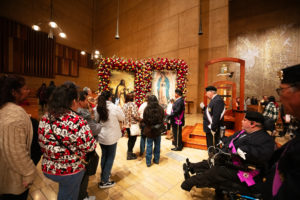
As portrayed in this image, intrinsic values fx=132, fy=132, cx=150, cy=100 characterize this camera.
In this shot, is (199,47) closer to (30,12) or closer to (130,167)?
(130,167)

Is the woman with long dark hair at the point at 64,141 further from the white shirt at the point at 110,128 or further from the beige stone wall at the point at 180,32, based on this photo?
the beige stone wall at the point at 180,32

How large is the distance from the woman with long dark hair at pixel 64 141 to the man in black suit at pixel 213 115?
2.84m

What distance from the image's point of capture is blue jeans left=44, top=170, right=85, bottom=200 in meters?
1.34

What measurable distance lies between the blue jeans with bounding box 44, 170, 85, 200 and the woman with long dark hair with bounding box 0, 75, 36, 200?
0.71 ft

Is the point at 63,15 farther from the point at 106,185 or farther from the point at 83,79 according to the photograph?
the point at 106,185

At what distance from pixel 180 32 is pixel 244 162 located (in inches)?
429

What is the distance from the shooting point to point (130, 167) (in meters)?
3.20

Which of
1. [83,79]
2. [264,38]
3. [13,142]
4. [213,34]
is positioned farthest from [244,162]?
[83,79]

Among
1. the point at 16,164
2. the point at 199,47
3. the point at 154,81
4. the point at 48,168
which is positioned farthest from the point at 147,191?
the point at 199,47

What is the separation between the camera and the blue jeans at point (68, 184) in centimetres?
134

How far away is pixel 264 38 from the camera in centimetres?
1141

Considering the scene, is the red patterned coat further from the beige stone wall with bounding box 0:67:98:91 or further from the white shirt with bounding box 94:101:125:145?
the beige stone wall with bounding box 0:67:98:91

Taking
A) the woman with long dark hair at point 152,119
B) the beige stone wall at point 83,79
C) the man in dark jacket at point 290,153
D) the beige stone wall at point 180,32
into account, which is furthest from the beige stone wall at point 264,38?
the beige stone wall at point 83,79

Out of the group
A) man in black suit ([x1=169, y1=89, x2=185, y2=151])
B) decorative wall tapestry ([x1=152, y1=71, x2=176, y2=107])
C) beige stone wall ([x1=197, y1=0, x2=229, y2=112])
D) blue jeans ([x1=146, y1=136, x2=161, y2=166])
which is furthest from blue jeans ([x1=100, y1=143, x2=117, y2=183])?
beige stone wall ([x1=197, y1=0, x2=229, y2=112])
